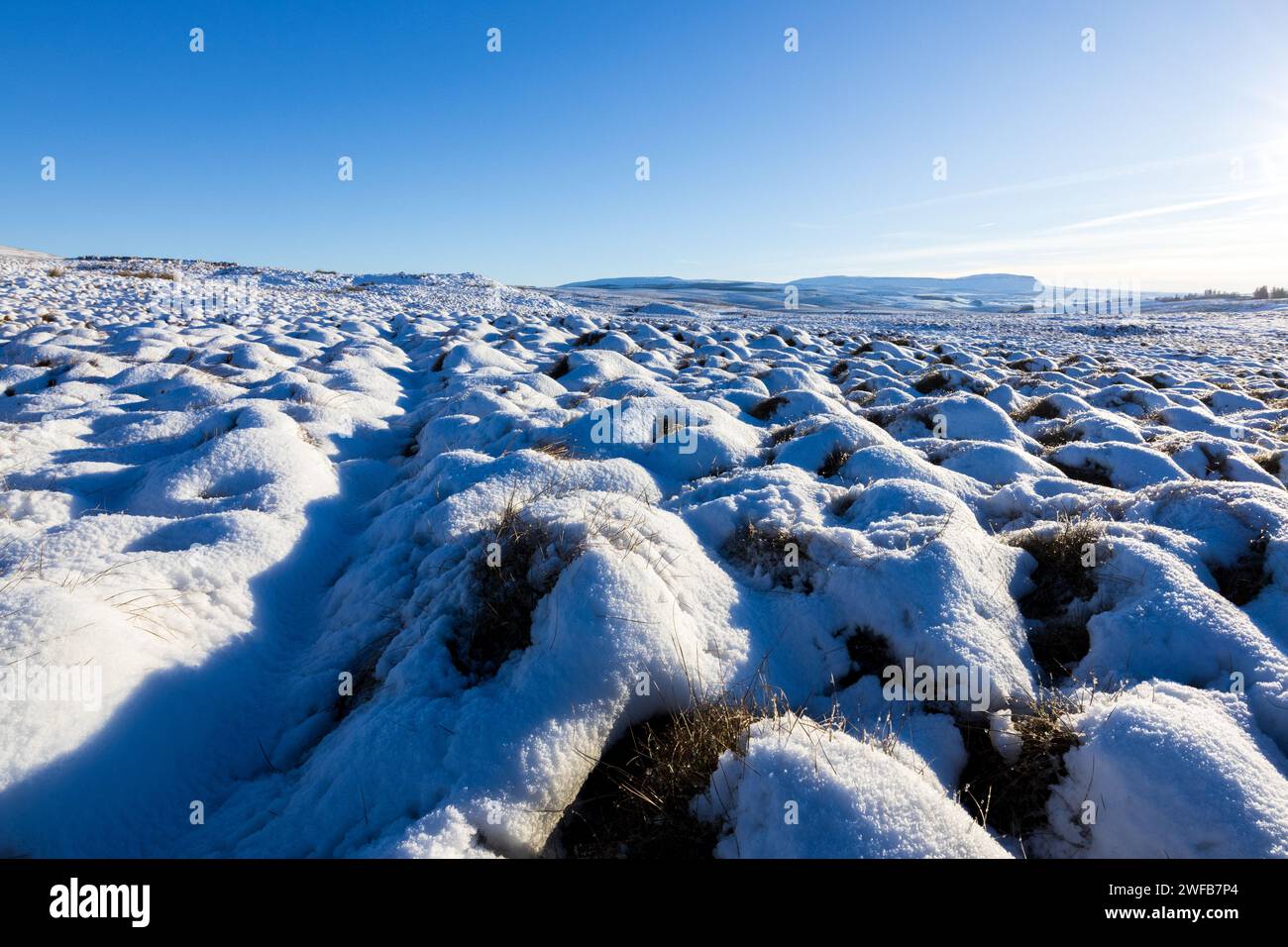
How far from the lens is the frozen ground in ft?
7.24

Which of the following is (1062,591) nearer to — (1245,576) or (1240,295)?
(1245,576)

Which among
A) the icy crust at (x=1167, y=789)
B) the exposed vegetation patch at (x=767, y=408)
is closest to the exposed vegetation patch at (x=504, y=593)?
the icy crust at (x=1167, y=789)

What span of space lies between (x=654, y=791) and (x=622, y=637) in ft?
2.15

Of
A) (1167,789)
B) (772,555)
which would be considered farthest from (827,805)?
(772,555)

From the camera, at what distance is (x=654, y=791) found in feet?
7.52

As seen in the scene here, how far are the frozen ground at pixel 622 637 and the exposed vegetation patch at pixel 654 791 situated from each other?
0.06 feet

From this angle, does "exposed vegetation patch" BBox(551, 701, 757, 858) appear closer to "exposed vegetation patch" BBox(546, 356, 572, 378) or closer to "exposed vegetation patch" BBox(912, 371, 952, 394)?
"exposed vegetation patch" BBox(546, 356, 572, 378)

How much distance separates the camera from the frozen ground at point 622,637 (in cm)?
221

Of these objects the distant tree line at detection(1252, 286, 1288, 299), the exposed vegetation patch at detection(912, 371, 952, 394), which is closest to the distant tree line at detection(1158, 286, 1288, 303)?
the distant tree line at detection(1252, 286, 1288, 299)

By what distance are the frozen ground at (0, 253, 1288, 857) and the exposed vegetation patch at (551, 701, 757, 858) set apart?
0.8 inches

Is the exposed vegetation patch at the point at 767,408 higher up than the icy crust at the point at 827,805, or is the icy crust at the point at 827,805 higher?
the exposed vegetation patch at the point at 767,408

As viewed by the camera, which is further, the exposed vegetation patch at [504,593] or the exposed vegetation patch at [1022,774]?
Result: the exposed vegetation patch at [504,593]

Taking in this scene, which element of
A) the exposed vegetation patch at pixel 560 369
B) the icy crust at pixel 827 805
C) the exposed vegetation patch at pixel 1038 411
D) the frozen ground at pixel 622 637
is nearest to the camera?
the icy crust at pixel 827 805

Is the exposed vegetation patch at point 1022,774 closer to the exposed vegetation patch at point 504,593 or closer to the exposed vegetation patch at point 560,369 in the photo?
the exposed vegetation patch at point 504,593
